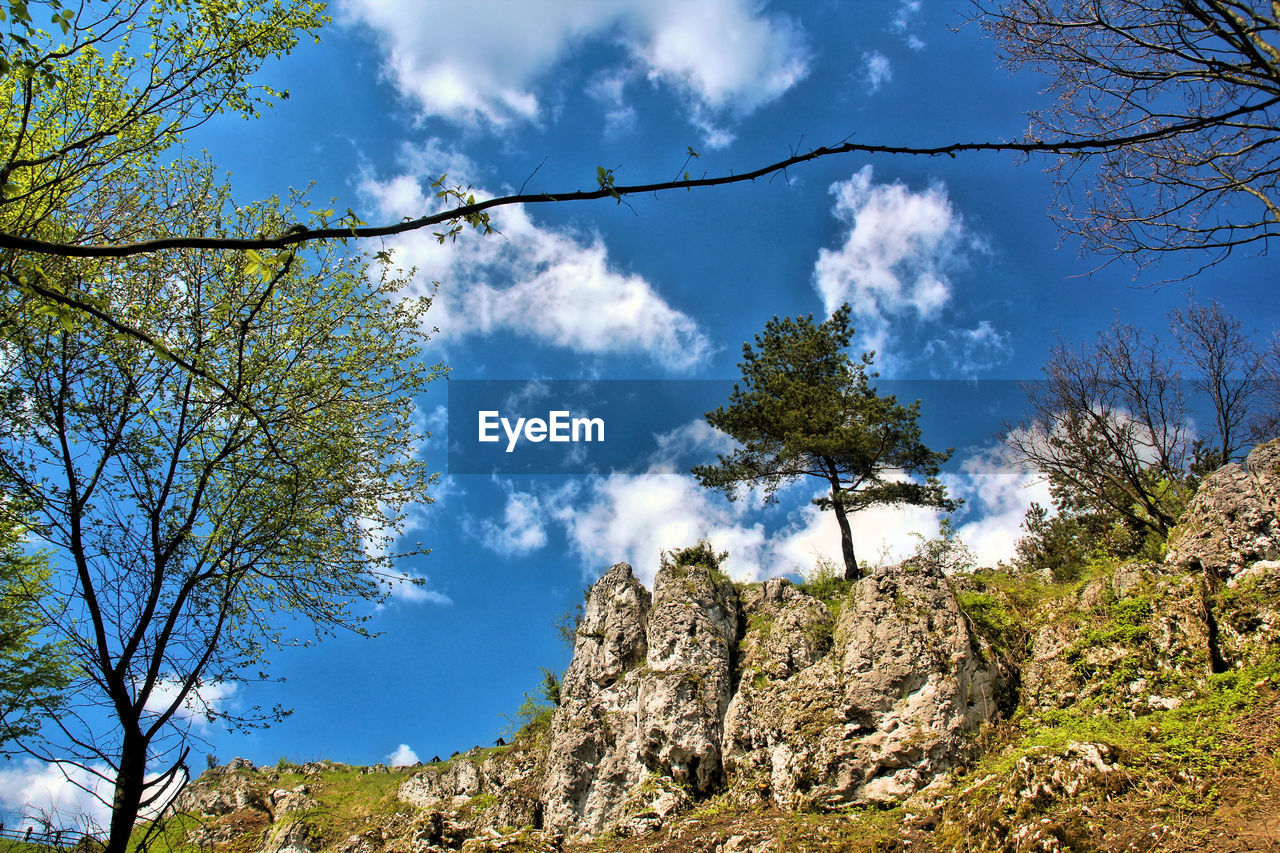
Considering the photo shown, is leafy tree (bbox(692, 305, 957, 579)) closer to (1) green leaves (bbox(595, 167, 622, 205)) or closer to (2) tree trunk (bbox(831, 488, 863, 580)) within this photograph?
(2) tree trunk (bbox(831, 488, 863, 580))

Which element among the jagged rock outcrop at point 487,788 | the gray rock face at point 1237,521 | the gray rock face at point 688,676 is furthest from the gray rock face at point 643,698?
the gray rock face at point 1237,521

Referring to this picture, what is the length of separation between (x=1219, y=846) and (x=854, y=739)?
5.20 metres

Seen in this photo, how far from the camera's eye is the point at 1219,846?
597 cm

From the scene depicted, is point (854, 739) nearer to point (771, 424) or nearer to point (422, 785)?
point (771, 424)

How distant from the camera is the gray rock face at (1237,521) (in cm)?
969

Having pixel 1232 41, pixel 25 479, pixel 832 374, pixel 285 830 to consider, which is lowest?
pixel 285 830

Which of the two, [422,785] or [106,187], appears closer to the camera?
[106,187]

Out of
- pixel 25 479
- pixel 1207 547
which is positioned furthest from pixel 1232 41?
pixel 25 479

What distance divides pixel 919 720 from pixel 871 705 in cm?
79

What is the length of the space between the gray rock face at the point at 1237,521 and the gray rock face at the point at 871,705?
381 centimetres

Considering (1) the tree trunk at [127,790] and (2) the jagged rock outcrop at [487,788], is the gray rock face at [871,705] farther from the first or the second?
(1) the tree trunk at [127,790]

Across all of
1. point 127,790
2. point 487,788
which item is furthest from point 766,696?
point 127,790

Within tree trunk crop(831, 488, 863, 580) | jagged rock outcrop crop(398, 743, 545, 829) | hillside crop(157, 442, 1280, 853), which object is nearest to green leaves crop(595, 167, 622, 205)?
hillside crop(157, 442, 1280, 853)

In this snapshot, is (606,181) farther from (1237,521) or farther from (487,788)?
(487,788)
